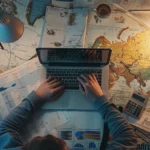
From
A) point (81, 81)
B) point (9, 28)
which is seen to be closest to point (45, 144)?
point (81, 81)

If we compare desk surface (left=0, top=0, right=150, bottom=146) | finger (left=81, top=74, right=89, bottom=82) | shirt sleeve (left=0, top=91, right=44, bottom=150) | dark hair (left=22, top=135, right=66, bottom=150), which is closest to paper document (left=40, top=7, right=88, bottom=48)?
desk surface (left=0, top=0, right=150, bottom=146)

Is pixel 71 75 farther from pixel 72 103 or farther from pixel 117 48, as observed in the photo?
pixel 117 48

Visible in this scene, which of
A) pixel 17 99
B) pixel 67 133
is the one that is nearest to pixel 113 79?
pixel 67 133

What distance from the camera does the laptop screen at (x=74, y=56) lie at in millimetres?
1177

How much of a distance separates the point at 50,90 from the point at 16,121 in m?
0.17

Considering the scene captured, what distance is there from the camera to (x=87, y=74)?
1203mm

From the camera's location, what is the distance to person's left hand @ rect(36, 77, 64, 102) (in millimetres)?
1187

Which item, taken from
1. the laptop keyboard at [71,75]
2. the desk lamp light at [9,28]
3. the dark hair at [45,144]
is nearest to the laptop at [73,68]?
the laptop keyboard at [71,75]

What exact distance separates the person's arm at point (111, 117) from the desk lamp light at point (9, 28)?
29 centimetres

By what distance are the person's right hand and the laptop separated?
0.02 m

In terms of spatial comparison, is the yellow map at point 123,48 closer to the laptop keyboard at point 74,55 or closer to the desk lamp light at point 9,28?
the laptop keyboard at point 74,55

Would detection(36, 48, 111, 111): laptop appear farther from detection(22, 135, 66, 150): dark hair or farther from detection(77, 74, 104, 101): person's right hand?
detection(22, 135, 66, 150): dark hair

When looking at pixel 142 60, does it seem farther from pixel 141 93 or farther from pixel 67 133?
pixel 67 133

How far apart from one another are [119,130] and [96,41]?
0.38m
